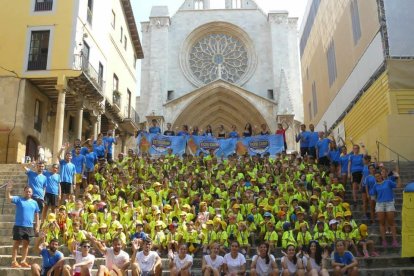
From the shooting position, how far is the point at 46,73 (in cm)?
1867

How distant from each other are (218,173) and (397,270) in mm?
5941

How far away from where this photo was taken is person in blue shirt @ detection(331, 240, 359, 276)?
760cm

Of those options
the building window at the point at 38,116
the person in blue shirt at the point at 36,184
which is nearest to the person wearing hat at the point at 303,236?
the person in blue shirt at the point at 36,184

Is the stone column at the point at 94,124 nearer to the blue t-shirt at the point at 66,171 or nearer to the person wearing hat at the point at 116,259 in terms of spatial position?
the blue t-shirt at the point at 66,171

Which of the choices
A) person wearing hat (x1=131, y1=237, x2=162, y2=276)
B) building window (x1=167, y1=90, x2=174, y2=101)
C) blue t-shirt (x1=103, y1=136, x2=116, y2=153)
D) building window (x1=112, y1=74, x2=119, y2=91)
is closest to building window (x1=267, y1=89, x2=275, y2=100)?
building window (x1=167, y1=90, x2=174, y2=101)

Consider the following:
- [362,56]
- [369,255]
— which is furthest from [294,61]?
[369,255]

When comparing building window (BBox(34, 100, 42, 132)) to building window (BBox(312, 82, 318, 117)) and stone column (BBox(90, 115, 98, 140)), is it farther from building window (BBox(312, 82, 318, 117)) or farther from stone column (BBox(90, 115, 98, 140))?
building window (BBox(312, 82, 318, 117))

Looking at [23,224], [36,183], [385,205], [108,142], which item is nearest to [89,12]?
[108,142]

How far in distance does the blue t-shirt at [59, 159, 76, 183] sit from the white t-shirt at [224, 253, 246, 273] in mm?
4818

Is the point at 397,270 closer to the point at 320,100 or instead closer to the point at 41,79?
the point at 41,79

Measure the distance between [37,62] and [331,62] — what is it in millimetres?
14088

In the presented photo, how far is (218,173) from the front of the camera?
1276 centimetres

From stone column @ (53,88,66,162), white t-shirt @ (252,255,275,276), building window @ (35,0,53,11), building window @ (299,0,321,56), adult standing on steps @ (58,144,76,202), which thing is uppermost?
building window @ (299,0,321,56)

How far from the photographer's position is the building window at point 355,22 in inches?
715
